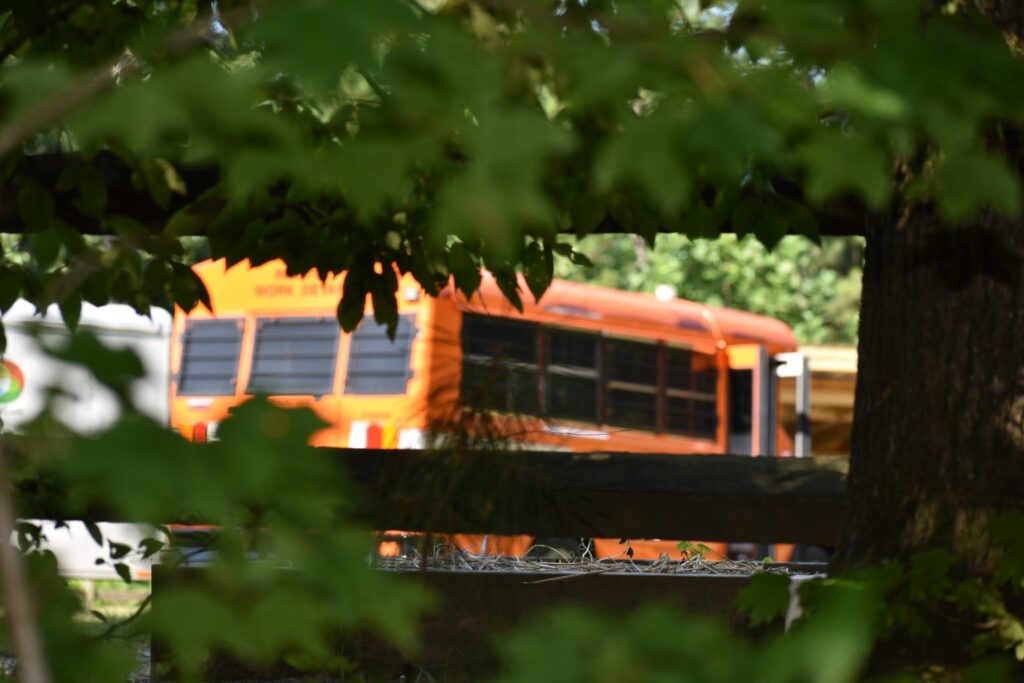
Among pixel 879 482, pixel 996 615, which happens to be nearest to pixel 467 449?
pixel 879 482

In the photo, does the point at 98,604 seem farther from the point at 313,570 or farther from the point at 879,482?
the point at 313,570

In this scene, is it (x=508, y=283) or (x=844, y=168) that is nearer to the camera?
(x=844, y=168)

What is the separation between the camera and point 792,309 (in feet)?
93.8

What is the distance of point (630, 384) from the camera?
15.8m

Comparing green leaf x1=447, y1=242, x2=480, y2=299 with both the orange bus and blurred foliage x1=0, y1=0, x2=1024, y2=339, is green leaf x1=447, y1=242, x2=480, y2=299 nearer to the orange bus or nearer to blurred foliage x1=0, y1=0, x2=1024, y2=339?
blurred foliage x1=0, y1=0, x2=1024, y2=339

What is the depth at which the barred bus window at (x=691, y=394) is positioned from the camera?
16406mm

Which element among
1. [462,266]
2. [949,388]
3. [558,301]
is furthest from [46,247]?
[558,301]

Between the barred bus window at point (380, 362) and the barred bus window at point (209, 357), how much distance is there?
134 centimetres

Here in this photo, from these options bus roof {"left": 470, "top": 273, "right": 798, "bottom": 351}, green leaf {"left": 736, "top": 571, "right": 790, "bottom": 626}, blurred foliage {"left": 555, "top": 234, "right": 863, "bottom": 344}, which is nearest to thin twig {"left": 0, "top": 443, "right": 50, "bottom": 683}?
green leaf {"left": 736, "top": 571, "right": 790, "bottom": 626}

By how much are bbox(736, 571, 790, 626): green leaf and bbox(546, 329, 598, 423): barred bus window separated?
1142 centimetres

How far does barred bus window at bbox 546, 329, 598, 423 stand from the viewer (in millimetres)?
14844

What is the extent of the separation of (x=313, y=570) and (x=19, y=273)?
3.26 m

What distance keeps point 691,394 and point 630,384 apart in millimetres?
1077

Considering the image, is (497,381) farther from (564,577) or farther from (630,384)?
(630,384)
